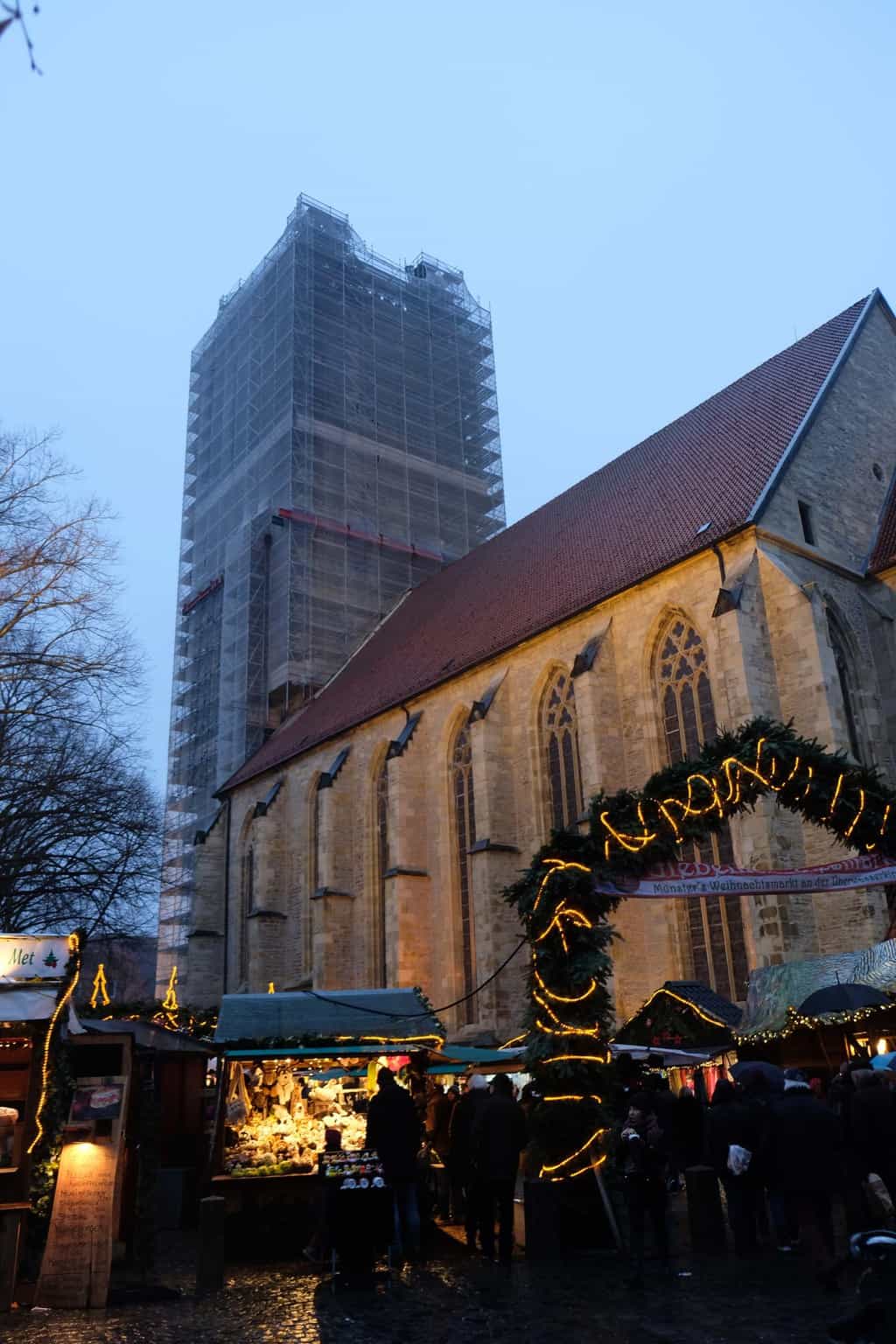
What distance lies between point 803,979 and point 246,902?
20.6 meters

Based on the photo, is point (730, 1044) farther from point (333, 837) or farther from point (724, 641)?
point (333, 837)

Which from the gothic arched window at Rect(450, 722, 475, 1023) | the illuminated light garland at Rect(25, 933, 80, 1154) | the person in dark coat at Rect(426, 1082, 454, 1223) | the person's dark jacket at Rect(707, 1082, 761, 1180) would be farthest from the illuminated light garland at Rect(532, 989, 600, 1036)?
the gothic arched window at Rect(450, 722, 475, 1023)

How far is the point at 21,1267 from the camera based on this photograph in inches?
312

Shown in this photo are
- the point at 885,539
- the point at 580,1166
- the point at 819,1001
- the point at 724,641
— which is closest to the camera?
the point at 580,1166

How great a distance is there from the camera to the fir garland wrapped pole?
9164 mm

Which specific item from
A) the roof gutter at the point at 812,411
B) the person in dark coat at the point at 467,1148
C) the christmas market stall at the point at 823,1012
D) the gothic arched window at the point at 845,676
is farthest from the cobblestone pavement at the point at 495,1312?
the roof gutter at the point at 812,411

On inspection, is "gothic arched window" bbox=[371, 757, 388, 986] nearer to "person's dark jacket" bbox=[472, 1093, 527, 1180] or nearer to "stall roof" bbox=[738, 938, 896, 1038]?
"stall roof" bbox=[738, 938, 896, 1038]

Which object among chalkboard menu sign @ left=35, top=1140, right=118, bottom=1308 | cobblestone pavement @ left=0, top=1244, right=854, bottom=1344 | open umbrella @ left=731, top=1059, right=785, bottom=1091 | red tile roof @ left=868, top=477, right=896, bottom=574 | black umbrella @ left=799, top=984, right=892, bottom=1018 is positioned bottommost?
cobblestone pavement @ left=0, top=1244, right=854, bottom=1344

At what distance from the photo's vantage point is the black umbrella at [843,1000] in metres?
10.6

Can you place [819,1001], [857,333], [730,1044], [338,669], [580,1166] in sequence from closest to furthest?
[580,1166] → [819,1001] → [730,1044] → [857,333] → [338,669]

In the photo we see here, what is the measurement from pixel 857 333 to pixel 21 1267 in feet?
71.0

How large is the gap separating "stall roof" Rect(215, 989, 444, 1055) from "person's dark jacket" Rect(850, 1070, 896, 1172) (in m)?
5.33

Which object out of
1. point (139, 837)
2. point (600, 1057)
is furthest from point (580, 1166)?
point (139, 837)

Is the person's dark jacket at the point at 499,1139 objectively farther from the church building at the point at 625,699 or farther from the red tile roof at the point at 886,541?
the red tile roof at the point at 886,541
